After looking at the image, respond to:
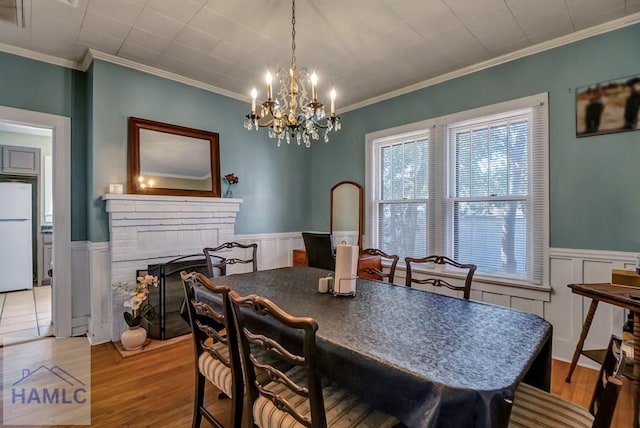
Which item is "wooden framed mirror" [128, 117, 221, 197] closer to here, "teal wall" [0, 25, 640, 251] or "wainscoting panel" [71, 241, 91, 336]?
"teal wall" [0, 25, 640, 251]

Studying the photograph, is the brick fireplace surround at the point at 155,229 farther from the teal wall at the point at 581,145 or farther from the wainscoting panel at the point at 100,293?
the teal wall at the point at 581,145

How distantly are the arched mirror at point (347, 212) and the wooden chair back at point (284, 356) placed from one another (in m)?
2.84

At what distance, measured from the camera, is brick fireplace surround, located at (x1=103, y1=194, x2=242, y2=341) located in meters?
2.95

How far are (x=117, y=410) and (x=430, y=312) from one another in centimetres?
206

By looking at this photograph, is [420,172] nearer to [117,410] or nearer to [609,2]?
[609,2]

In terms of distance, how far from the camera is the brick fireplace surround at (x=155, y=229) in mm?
2953

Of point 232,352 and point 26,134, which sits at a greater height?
point 26,134

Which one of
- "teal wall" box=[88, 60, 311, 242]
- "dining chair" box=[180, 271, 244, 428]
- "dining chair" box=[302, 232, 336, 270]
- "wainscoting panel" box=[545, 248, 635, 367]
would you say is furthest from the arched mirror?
"dining chair" box=[180, 271, 244, 428]

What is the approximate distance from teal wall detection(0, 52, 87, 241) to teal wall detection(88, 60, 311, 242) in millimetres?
217

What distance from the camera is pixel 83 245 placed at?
3.15 metres

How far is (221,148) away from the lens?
3.81 metres

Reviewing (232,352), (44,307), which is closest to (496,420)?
(232,352)

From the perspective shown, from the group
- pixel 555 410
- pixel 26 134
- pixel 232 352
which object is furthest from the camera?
pixel 26 134

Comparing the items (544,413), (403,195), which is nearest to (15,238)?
(403,195)
